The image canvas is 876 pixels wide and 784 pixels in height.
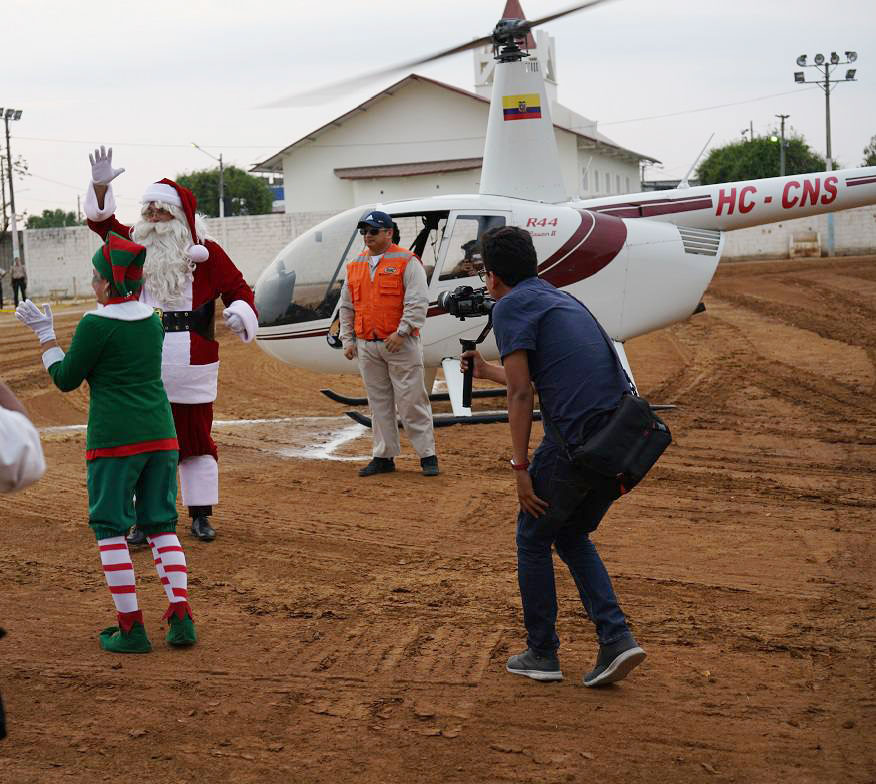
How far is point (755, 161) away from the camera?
67.0m

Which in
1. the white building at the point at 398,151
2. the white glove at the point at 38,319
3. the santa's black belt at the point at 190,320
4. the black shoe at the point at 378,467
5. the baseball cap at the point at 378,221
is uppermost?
the white building at the point at 398,151

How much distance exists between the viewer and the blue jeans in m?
4.33

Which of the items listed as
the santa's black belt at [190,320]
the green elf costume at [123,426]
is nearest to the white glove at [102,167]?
the santa's black belt at [190,320]

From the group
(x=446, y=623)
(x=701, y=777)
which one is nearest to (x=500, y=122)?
(x=446, y=623)

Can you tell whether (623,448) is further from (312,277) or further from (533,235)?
(533,235)

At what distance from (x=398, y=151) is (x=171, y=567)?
4439cm

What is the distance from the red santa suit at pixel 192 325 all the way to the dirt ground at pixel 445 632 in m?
0.74

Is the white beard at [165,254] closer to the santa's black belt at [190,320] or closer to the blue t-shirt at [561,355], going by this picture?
the santa's black belt at [190,320]

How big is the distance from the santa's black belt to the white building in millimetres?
39189

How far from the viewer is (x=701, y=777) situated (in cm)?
365

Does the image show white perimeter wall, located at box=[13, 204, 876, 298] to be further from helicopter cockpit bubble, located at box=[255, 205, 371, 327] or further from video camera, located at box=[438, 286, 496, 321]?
video camera, located at box=[438, 286, 496, 321]

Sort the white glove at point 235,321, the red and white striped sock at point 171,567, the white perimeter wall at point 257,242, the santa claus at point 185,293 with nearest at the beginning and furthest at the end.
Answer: the red and white striped sock at point 171,567, the white glove at point 235,321, the santa claus at point 185,293, the white perimeter wall at point 257,242

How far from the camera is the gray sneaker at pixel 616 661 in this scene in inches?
171

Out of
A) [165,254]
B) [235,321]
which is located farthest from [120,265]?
[165,254]
